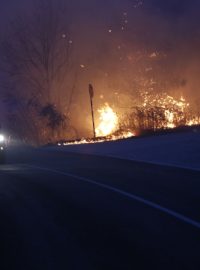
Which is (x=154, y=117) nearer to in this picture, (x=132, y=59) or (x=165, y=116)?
(x=165, y=116)

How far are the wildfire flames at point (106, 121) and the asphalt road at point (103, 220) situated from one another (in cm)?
1932

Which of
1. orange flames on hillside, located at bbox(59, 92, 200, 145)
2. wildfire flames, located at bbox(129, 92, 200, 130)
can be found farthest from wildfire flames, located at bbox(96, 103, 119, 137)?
wildfire flames, located at bbox(129, 92, 200, 130)

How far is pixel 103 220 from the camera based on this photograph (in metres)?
11.7

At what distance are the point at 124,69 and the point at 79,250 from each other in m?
35.5

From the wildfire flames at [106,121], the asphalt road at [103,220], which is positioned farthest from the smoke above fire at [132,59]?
the asphalt road at [103,220]

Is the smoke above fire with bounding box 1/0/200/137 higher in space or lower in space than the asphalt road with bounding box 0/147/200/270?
higher

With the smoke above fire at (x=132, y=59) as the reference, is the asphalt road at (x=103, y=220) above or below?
below

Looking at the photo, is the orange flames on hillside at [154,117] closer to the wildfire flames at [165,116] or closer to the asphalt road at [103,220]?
the wildfire flames at [165,116]

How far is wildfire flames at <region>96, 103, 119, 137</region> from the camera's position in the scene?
133 ft

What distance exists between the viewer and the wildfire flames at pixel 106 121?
4056 centimetres

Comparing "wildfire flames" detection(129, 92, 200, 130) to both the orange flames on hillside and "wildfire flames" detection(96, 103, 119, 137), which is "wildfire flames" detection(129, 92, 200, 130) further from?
"wildfire flames" detection(96, 103, 119, 137)

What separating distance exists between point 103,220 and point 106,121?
3023 centimetres

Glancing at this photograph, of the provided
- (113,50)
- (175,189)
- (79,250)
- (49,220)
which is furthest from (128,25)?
(79,250)

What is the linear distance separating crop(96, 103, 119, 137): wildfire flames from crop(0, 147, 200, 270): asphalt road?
63.4 ft
